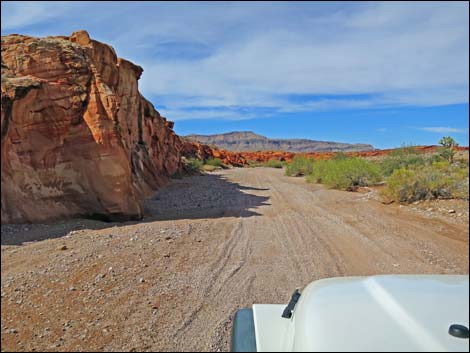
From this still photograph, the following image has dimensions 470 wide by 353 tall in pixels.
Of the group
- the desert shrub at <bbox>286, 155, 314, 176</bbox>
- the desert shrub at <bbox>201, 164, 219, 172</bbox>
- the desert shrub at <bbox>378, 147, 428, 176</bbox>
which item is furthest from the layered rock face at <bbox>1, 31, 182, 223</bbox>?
the desert shrub at <bbox>201, 164, 219, 172</bbox>

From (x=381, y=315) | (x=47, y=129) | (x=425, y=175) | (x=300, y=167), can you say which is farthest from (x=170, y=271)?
(x=300, y=167)

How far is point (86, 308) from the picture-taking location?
1.26 meters

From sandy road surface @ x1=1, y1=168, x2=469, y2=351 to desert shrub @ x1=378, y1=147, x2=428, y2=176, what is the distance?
0.87 ft

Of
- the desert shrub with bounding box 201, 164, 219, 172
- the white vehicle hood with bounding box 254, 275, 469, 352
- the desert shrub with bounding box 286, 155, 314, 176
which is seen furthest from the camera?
the desert shrub with bounding box 201, 164, 219, 172

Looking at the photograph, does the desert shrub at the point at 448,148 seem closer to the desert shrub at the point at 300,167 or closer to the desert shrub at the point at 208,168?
the desert shrub at the point at 300,167

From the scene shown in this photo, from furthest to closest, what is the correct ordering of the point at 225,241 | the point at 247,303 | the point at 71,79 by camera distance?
the point at 225,241, the point at 247,303, the point at 71,79

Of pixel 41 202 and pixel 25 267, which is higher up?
pixel 41 202

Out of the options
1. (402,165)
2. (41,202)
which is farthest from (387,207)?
(41,202)

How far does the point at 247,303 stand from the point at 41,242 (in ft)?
3.38

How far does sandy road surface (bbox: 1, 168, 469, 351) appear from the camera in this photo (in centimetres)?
114

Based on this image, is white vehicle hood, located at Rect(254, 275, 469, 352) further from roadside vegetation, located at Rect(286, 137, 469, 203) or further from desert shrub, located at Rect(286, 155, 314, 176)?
desert shrub, located at Rect(286, 155, 314, 176)

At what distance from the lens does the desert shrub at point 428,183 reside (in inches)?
62.8

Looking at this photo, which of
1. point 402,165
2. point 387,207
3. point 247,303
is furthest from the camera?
point 387,207

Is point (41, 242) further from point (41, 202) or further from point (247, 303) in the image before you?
point (247, 303)
